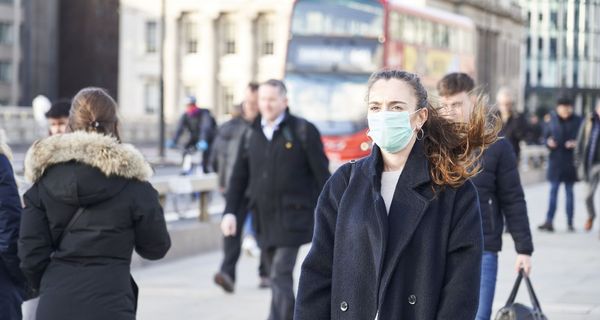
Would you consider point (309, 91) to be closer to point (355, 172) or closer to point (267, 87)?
point (267, 87)

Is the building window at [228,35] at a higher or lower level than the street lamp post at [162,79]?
higher

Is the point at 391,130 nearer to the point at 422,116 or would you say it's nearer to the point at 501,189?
the point at 422,116

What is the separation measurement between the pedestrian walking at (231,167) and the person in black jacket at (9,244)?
3.37 meters

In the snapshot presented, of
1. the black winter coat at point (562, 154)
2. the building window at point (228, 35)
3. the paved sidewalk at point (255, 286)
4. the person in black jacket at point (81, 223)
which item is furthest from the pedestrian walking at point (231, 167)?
the building window at point (228, 35)

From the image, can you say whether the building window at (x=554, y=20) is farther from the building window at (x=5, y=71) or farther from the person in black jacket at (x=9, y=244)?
the person in black jacket at (x=9, y=244)

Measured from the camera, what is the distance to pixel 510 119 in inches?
537

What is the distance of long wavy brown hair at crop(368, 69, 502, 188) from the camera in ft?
13.9

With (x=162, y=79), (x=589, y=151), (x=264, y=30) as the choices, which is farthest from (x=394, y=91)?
(x=264, y=30)

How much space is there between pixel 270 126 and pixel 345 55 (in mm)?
18548

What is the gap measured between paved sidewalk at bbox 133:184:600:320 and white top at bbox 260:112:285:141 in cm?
145

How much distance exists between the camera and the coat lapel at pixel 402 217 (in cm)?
415

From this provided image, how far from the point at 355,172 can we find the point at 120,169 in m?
1.40

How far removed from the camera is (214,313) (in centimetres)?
982

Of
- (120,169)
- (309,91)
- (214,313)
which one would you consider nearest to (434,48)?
(309,91)
